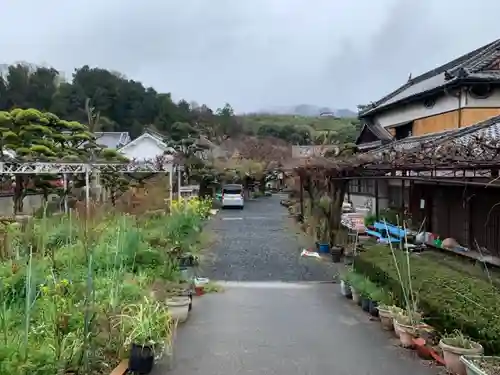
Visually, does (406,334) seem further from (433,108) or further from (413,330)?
(433,108)

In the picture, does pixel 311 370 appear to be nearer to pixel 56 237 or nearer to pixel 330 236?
pixel 56 237

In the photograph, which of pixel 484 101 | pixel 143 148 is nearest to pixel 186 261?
pixel 484 101

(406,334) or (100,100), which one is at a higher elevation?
(100,100)

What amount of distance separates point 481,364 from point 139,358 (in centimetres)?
265

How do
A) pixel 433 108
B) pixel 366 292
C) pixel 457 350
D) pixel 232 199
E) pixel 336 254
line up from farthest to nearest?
pixel 232 199 < pixel 433 108 < pixel 336 254 < pixel 366 292 < pixel 457 350

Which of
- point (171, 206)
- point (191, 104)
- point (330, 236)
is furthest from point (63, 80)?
point (330, 236)

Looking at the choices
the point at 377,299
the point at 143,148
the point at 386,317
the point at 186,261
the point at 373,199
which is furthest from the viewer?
the point at 143,148

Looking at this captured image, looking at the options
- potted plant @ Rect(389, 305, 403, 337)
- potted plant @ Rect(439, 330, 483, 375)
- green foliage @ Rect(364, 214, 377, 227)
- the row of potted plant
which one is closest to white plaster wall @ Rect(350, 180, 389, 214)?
green foliage @ Rect(364, 214, 377, 227)

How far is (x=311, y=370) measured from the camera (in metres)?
4.69

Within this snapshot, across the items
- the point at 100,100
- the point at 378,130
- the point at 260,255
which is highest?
the point at 100,100

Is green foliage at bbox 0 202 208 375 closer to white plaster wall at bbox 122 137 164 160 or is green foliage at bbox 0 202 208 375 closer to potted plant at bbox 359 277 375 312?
potted plant at bbox 359 277 375 312

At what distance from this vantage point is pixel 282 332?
19.7 ft

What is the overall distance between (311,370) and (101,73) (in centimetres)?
3859

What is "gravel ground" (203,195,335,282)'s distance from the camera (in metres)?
9.98
